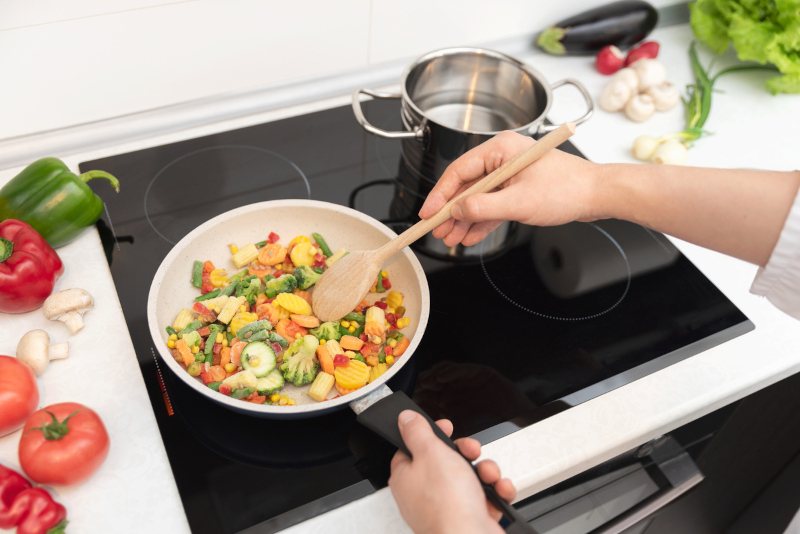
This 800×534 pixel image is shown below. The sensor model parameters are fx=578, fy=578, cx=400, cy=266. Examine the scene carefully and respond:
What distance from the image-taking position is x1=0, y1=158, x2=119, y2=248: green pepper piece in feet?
3.18

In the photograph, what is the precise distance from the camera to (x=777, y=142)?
1.40 metres

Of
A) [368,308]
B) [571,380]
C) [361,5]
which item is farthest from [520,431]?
[361,5]

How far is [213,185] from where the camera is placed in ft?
3.92

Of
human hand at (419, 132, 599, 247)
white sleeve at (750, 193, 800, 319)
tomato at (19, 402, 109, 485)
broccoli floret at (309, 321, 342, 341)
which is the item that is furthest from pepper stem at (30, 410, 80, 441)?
white sleeve at (750, 193, 800, 319)

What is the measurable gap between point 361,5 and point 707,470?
1204 mm

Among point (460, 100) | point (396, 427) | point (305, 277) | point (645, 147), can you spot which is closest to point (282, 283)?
point (305, 277)

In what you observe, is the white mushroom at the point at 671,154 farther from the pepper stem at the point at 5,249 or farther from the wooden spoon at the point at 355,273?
the pepper stem at the point at 5,249

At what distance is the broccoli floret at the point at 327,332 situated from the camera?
37.4 inches

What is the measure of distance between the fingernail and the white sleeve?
1.66 ft

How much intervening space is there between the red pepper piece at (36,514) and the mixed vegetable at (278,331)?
24 centimetres

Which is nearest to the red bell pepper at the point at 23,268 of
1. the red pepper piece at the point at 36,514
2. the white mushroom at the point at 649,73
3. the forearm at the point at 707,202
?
the red pepper piece at the point at 36,514

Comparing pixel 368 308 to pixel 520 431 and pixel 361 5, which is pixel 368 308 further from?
pixel 361 5

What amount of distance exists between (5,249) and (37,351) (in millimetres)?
165

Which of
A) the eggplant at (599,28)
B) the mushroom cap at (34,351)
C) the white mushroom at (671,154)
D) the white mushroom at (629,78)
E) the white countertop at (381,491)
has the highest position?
the eggplant at (599,28)
